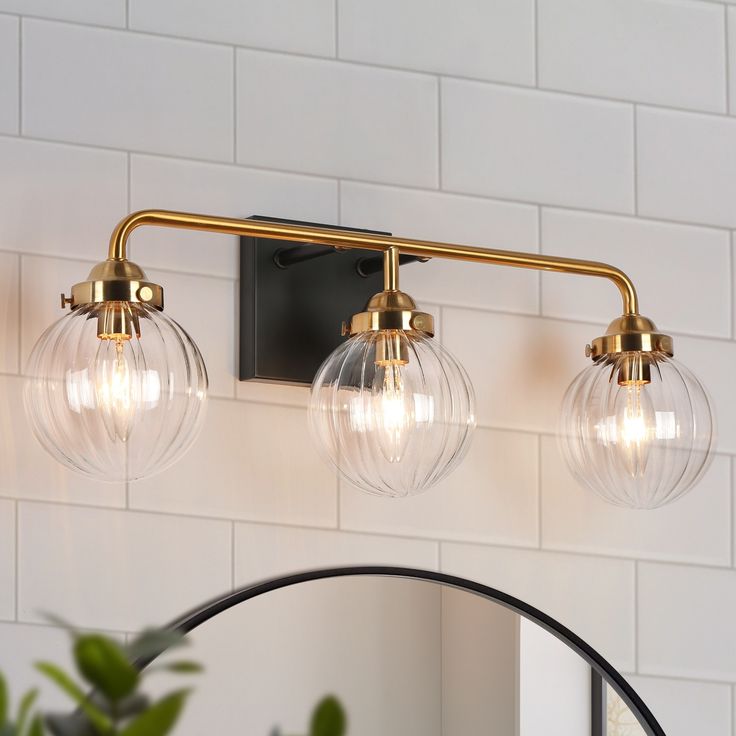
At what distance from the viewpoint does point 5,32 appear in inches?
42.0

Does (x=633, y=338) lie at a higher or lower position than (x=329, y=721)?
higher

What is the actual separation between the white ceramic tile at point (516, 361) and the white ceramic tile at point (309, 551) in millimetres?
145

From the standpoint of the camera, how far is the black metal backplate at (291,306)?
42.3 inches

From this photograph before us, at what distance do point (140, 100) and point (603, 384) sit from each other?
19.2 inches

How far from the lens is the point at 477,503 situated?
1142 millimetres

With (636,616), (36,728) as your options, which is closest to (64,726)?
(36,728)

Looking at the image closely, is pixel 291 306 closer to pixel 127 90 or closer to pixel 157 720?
pixel 127 90

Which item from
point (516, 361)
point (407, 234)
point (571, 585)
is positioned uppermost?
point (407, 234)

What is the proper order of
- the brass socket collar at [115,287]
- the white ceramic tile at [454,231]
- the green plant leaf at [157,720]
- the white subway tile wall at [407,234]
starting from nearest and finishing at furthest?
the green plant leaf at [157,720] < the brass socket collar at [115,287] < the white subway tile wall at [407,234] < the white ceramic tile at [454,231]

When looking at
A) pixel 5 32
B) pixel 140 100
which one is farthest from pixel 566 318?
pixel 5 32

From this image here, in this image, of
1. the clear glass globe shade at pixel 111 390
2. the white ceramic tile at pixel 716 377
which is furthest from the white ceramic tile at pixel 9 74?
the white ceramic tile at pixel 716 377

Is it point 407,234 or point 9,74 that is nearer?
point 9,74

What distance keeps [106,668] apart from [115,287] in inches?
20.9

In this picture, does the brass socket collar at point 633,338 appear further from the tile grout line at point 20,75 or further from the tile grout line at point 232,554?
the tile grout line at point 20,75
